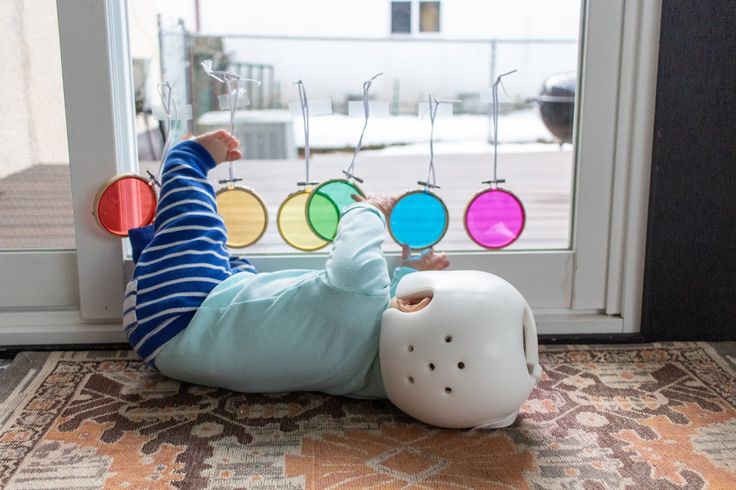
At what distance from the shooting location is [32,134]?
125 cm

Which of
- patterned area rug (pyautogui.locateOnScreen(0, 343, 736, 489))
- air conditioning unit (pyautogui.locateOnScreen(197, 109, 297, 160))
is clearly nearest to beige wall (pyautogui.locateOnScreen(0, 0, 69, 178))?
air conditioning unit (pyautogui.locateOnScreen(197, 109, 297, 160))

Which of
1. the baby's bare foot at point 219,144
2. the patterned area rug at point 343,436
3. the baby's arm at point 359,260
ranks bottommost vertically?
the patterned area rug at point 343,436

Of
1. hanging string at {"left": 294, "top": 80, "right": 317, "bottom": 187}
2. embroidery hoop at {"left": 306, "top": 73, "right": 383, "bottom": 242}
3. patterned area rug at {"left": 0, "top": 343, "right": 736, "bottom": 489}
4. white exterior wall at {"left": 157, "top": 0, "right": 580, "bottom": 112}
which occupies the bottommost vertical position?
patterned area rug at {"left": 0, "top": 343, "right": 736, "bottom": 489}

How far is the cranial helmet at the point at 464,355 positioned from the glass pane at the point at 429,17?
1.66ft

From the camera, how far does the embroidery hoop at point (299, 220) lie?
4.27ft

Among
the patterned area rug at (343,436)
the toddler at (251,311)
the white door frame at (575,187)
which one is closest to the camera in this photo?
the patterned area rug at (343,436)

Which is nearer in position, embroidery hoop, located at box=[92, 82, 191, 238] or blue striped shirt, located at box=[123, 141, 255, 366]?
blue striped shirt, located at box=[123, 141, 255, 366]

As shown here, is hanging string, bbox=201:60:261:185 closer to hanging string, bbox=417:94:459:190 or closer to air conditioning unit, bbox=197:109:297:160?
air conditioning unit, bbox=197:109:297:160

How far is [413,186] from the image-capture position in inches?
53.2

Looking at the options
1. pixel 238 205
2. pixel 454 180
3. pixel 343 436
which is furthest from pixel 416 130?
pixel 343 436

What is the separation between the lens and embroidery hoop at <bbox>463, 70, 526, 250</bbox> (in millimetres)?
1306

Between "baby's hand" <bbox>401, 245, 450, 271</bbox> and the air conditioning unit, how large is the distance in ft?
0.86

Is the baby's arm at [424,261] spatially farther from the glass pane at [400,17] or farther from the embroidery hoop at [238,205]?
the glass pane at [400,17]

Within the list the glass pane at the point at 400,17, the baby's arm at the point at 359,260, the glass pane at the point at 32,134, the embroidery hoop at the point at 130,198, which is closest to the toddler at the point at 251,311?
the baby's arm at the point at 359,260
